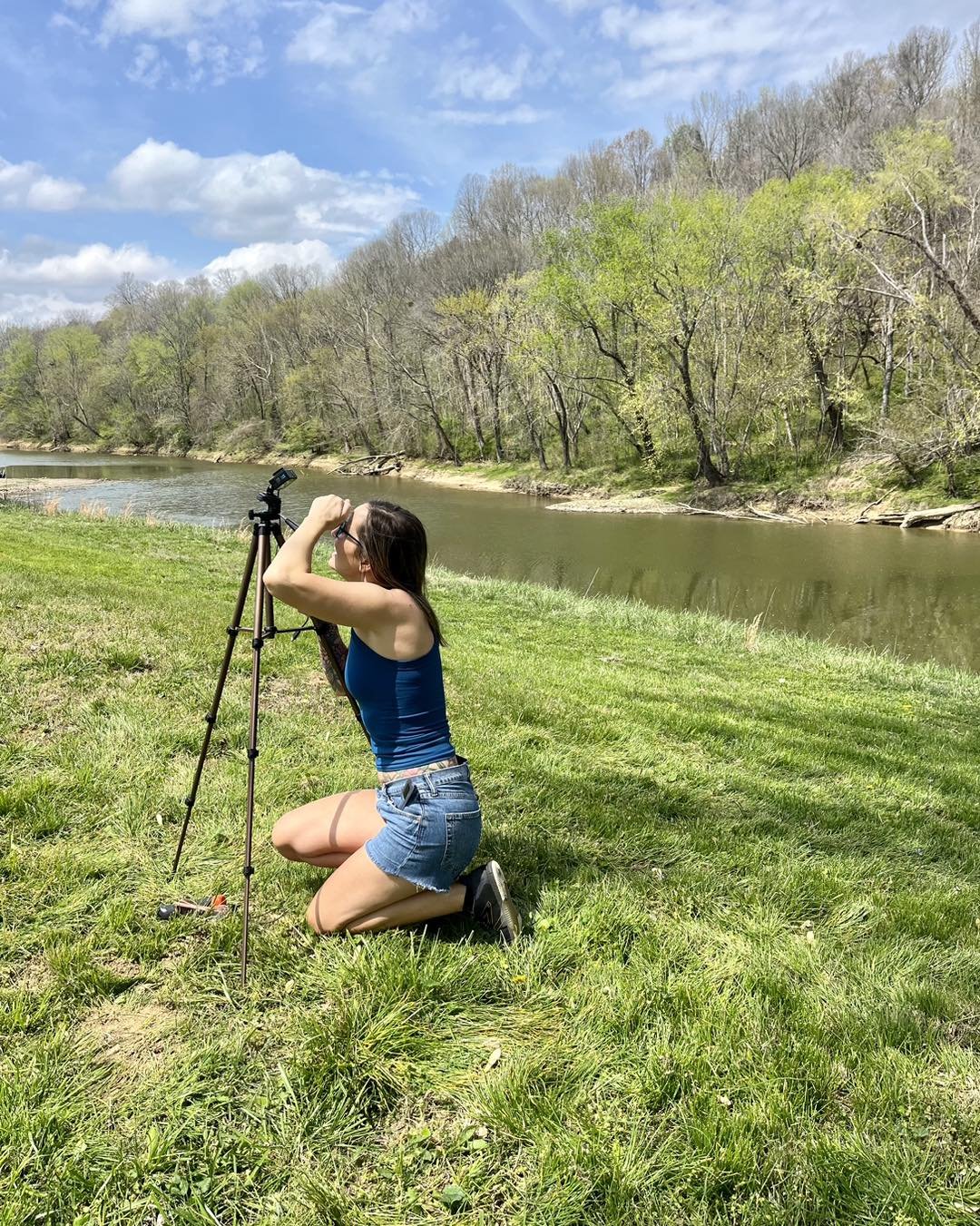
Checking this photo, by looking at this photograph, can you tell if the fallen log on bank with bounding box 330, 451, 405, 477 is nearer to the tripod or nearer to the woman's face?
the tripod

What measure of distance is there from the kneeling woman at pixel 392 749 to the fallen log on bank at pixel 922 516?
90.5ft

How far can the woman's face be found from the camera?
303 centimetres

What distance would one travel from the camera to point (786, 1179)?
2.03 meters

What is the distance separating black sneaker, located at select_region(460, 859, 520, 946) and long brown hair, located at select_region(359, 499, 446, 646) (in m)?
1.05

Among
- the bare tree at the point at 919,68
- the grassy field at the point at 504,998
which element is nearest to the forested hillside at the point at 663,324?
the bare tree at the point at 919,68

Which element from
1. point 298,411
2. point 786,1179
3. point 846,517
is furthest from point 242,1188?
point 298,411

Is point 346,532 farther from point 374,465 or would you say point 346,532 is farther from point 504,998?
point 374,465

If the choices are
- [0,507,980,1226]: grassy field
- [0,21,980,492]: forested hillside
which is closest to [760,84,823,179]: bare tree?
[0,21,980,492]: forested hillside

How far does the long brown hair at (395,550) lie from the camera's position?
2975mm

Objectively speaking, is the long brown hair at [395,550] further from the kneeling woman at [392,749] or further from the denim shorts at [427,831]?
the denim shorts at [427,831]

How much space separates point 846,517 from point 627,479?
11.7 m

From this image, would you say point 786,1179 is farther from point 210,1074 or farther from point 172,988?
point 172,988

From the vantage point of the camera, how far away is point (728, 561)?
21906 millimetres

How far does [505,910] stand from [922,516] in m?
27.9
